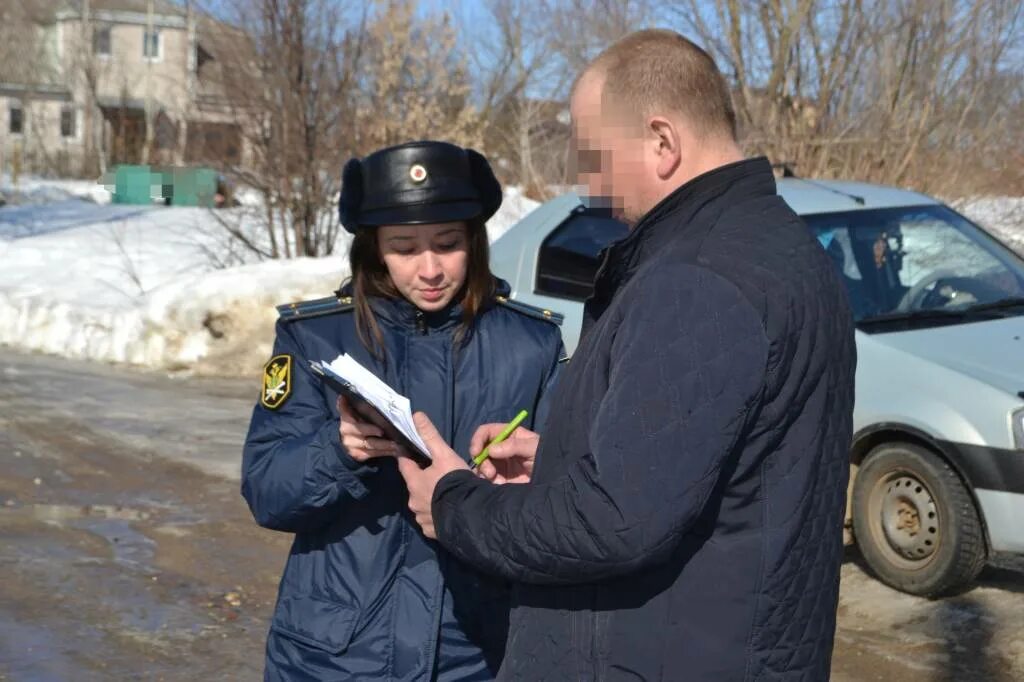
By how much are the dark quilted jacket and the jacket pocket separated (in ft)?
2.32

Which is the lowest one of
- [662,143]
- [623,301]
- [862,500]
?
[862,500]

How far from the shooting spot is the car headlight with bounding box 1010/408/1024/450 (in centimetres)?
563

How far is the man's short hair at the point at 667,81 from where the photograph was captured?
214 centimetres

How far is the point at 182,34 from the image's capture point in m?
56.5

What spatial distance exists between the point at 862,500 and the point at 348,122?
10294 mm

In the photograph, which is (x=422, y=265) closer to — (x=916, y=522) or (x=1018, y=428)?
(x=1018, y=428)

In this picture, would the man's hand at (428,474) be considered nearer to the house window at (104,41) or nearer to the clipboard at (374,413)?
the clipboard at (374,413)

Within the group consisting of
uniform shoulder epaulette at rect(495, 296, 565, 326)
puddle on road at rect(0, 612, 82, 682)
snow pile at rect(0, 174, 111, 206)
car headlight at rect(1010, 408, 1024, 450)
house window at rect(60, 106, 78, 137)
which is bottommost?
puddle on road at rect(0, 612, 82, 682)

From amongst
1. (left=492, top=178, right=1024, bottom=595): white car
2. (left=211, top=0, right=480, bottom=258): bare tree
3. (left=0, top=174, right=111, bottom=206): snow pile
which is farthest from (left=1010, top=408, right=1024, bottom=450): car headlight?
(left=0, top=174, right=111, bottom=206): snow pile

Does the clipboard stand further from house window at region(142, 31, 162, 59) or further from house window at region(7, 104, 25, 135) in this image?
house window at region(142, 31, 162, 59)

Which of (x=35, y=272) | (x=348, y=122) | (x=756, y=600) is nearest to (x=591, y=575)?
(x=756, y=600)

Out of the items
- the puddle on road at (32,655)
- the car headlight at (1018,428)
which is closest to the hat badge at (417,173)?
the puddle on road at (32,655)

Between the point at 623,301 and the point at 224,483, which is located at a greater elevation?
the point at 623,301

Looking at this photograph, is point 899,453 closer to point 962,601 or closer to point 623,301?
point 962,601
